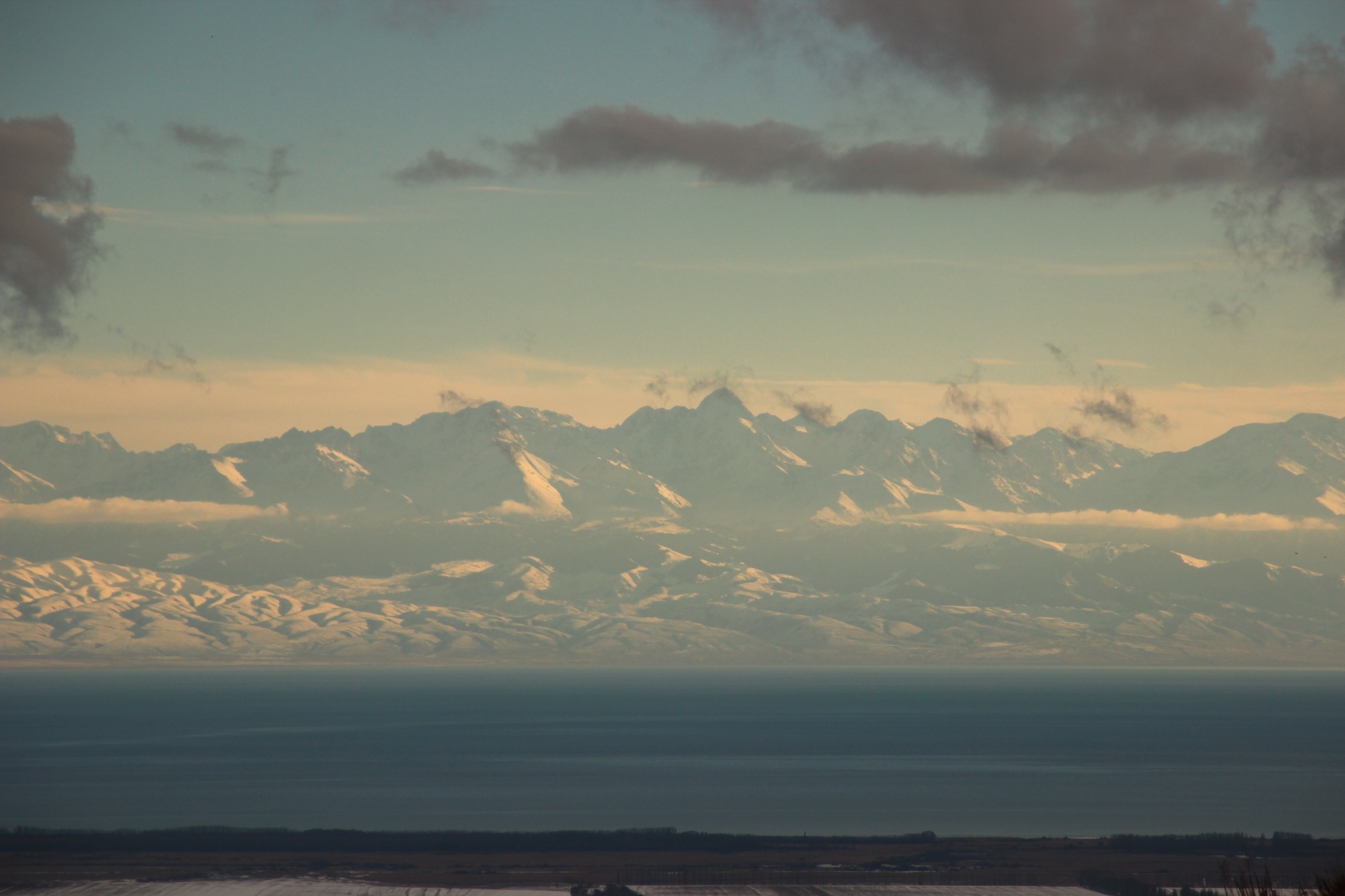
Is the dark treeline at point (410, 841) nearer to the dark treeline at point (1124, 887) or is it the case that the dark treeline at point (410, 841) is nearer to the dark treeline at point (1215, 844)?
the dark treeline at point (1215, 844)

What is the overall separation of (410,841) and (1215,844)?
8258 cm

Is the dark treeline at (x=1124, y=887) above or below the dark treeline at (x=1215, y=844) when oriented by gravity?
below

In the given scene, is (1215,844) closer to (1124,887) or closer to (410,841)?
(1124,887)

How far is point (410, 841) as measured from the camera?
157375mm

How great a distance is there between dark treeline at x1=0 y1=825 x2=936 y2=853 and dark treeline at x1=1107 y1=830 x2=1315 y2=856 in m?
20.3

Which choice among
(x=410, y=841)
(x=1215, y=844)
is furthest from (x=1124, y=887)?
(x=410, y=841)

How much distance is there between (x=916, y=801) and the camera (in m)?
196

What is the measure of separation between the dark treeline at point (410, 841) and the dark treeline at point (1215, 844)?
20319 mm

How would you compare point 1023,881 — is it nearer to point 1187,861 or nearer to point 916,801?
point 1187,861

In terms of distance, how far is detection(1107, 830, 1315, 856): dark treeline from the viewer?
502 feet

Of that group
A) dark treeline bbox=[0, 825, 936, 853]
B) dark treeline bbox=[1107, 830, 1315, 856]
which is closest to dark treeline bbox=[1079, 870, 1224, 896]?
dark treeline bbox=[1107, 830, 1315, 856]

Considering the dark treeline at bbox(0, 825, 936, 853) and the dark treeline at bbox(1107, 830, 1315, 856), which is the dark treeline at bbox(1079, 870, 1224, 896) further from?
the dark treeline at bbox(0, 825, 936, 853)

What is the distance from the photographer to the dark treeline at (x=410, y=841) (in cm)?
15338

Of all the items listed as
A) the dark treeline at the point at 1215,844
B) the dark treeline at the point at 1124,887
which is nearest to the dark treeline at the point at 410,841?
the dark treeline at the point at 1215,844
